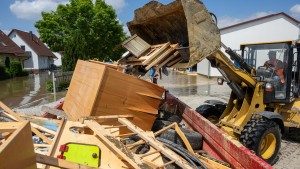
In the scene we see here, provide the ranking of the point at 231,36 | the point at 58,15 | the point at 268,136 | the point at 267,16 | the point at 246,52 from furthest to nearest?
1. the point at 58,15
2. the point at 231,36
3. the point at 267,16
4. the point at 246,52
5. the point at 268,136

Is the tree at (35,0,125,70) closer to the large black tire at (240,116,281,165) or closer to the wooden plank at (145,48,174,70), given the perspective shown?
the wooden plank at (145,48,174,70)

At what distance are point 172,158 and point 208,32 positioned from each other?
6.68 ft

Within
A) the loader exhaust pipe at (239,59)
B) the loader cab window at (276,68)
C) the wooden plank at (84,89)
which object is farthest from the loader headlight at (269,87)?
the wooden plank at (84,89)

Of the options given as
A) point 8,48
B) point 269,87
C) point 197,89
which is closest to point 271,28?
point 197,89

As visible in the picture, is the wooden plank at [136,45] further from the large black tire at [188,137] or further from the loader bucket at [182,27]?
the large black tire at [188,137]

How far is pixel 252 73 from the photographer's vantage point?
542cm

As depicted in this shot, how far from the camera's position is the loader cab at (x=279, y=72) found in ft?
17.7

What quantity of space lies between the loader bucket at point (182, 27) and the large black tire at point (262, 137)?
152cm

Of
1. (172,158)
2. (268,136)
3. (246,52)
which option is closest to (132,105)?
(172,158)

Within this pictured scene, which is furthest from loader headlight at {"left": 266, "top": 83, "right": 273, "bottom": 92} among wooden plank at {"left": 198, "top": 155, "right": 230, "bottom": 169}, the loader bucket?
wooden plank at {"left": 198, "top": 155, "right": 230, "bottom": 169}

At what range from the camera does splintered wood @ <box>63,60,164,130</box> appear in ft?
13.0

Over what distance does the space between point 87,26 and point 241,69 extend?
1994 centimetres

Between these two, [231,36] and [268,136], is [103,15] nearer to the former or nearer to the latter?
[231,36]

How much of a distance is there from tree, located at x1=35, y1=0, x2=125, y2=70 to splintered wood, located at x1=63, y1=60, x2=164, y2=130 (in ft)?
60.1
